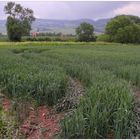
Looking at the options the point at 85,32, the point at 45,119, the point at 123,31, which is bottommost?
the point at 85,32

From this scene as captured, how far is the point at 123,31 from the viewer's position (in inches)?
2514

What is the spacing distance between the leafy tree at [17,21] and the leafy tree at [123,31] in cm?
1581

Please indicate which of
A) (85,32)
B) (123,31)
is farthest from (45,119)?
(85,32)

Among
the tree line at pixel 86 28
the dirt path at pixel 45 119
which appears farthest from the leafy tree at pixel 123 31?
the dirt path at pixel 45 119

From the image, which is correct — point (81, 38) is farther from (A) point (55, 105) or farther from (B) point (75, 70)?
(A) point (55, 105)

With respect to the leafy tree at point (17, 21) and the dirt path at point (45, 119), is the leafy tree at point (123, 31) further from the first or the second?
the dirt path at point (45, 119)

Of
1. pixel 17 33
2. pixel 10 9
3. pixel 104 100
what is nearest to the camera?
pixel 104 100

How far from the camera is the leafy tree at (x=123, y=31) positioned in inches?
2530

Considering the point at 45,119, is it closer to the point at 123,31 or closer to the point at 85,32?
the point at 123,31

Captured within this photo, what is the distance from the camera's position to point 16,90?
7395mm

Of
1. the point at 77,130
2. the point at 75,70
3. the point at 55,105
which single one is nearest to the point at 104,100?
the point at 77,130

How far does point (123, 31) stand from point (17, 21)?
20012 mm

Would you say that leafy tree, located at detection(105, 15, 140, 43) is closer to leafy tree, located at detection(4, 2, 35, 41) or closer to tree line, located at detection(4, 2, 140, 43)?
tree line, located at detection(4, 2, 140, 43)

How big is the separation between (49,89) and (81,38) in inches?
2499
